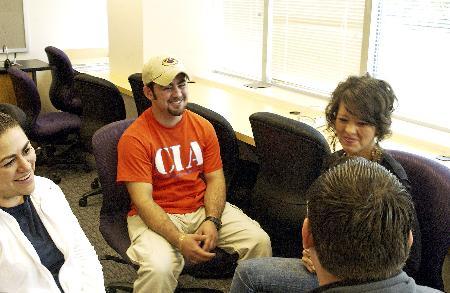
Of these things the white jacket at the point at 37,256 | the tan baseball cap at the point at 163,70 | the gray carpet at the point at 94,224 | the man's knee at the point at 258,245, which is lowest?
the gray carpet at the point at 94,224

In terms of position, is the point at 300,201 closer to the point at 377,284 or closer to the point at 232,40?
the point at 377,284

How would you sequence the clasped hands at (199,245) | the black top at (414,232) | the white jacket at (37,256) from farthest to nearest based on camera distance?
the clasped hands at (199,245) < the black top at (414,232) < the white jacket at (37,256)

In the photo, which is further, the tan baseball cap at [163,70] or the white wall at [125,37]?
the white wall at [125,37]

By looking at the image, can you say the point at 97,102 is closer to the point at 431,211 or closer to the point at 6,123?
the point at 6,123

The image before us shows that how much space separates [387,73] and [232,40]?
5.29 ft

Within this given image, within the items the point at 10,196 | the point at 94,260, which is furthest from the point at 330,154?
the point at 10,196

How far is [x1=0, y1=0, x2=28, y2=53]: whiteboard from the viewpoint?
547cm

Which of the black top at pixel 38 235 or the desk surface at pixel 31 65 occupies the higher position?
the desk surface at pixel 31 65

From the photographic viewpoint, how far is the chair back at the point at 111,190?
7.60 ft

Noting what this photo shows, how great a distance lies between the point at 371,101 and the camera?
2053mm

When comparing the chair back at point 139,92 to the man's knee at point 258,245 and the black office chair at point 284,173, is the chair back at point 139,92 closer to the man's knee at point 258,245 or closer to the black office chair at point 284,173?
the black office chair at point 284,173

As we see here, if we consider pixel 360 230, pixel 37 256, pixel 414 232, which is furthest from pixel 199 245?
pixel 360 230

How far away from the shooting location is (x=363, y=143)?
2.07 metres

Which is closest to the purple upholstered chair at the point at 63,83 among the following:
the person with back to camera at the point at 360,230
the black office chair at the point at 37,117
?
the black office chair at the point at 37,117
